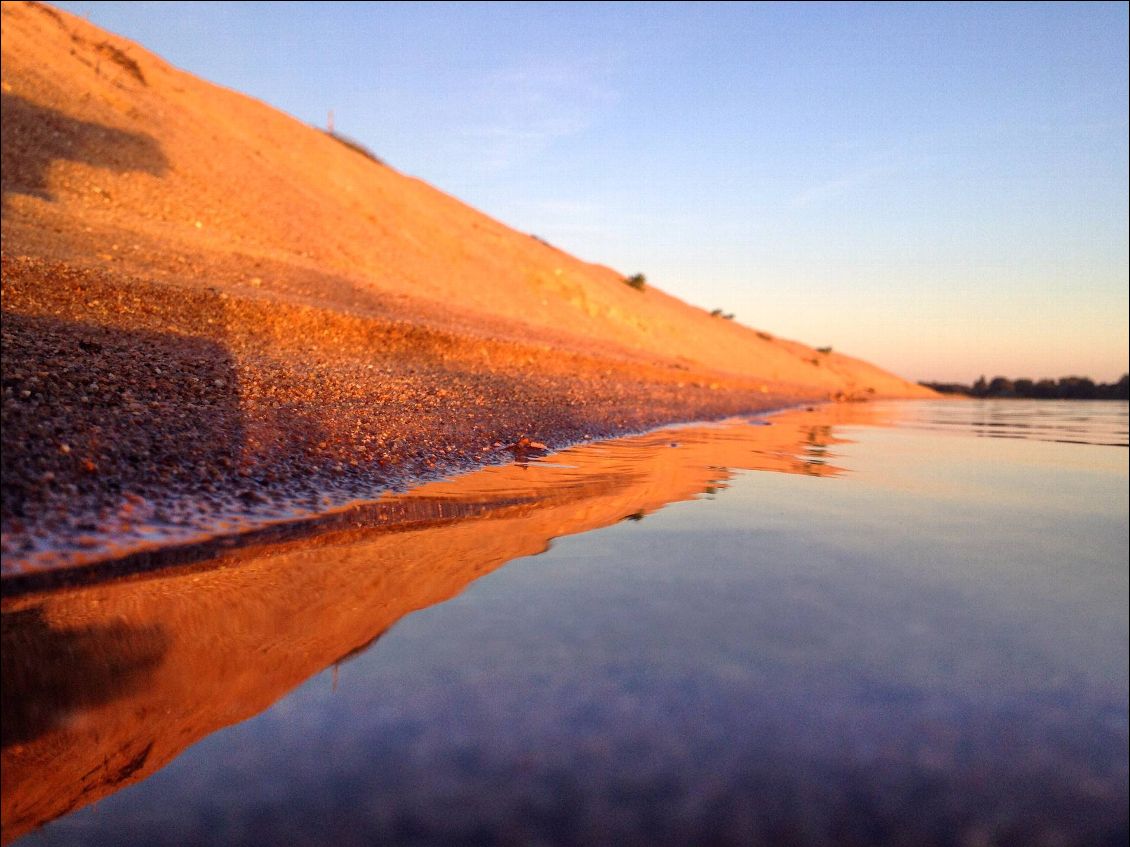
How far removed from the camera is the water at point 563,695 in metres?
1.47

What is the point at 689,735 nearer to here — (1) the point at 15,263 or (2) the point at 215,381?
(2) the point at 215,381

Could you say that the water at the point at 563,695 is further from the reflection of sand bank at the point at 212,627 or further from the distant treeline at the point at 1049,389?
the distant treeline at the point at 1049,389

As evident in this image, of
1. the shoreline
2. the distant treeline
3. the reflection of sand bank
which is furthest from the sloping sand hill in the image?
the distant treeline

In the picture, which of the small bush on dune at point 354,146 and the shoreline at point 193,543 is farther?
the small bush on dune at point 354,146

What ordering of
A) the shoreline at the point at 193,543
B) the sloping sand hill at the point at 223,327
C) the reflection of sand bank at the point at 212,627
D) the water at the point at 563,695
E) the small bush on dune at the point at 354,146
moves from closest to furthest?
the water at the point at 563,695 < the reflection of sand bank at the point at 212,627 < the shoreline at the point at 193,543 < the sloping sand hill at the point at 223,327 < the small bush on dune at the point at 354,146

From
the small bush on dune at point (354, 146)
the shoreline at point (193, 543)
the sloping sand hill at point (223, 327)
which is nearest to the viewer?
the shoreline at point (193, 543)

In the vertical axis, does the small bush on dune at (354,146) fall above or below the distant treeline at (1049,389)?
above

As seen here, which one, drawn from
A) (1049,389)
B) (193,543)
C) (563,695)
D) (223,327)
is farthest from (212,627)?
(1049,389)

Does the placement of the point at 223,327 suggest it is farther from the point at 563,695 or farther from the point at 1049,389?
the point at 1049,389

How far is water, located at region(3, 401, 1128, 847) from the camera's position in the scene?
1473 mm

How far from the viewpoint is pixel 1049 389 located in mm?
58094

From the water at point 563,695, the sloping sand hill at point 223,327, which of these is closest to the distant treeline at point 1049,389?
the sloping sand hill at point 223,327

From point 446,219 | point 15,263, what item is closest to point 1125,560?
point 15,263

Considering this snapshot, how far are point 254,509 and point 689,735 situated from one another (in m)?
2.42
